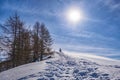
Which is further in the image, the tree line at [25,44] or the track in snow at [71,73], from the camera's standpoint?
the tree line at [25,44]

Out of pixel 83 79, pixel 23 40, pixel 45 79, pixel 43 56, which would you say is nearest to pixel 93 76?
pixel 83 79

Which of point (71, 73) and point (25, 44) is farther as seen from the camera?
point (25, 44)

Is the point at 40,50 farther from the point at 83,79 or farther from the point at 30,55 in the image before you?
the point at 83,79

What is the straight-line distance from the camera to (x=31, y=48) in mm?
35812

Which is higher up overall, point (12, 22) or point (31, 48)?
point (12, 22)

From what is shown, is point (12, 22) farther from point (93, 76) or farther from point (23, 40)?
point (93, 76)

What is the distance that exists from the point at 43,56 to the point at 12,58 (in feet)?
25.6

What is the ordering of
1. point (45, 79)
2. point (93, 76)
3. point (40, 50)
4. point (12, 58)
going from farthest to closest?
point (40, 50)
point (12, 58)
point (93, 76)
point (45, 79)

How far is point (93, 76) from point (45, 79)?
3112mm

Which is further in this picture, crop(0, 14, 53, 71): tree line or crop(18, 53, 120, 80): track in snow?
crop(0, 14, 53, 71): tree line

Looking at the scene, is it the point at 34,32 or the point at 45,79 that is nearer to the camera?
the point at 45,79

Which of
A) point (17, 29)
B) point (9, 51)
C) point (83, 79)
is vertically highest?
point (17, 29)

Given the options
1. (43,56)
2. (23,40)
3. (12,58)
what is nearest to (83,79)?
(12,58)

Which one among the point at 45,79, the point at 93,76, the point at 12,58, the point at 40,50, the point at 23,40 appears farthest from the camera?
the point at 40,50
